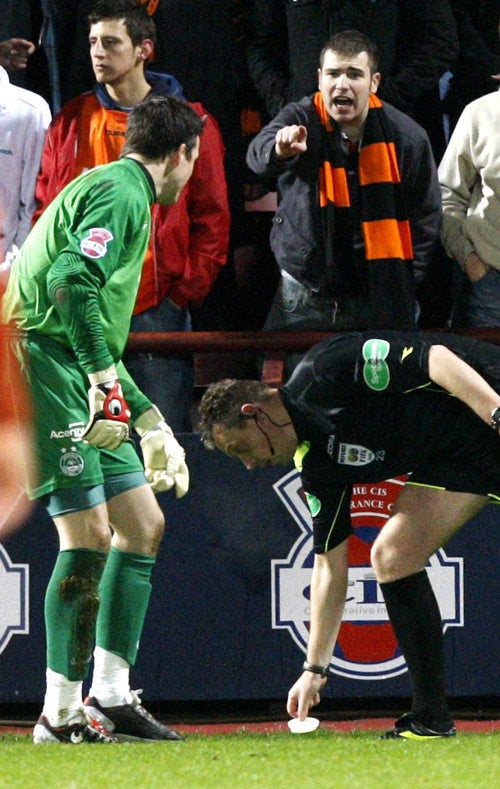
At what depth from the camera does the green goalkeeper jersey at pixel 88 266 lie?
4.66 m

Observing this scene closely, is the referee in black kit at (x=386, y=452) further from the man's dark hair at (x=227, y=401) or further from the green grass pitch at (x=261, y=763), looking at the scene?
the green grass pitch at (x=261, y=763)

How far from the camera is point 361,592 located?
5695mm

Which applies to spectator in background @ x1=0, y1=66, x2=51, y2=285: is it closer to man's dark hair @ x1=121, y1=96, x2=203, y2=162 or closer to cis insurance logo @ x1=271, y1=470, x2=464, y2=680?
man's dark hair @ x1=121, y1=96, x2=203, y2=162

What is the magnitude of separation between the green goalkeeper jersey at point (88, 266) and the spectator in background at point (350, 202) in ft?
3.47

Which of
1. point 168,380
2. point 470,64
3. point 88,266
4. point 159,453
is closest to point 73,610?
point 159,453

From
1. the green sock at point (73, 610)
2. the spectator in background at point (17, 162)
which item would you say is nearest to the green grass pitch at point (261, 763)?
the green sock at point (73, 610)

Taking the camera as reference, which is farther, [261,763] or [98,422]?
[98,422]

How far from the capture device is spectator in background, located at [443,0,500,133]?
6.94 meters

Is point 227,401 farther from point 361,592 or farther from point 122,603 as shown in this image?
point 361,592

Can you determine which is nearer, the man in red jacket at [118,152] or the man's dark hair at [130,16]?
the man in red jacket at [118,152]

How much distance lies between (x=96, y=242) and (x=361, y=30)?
239 centimetres

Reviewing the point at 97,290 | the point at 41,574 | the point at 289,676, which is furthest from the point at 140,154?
the point at 289,676

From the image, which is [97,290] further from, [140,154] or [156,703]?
[156,703]

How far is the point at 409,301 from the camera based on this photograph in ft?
19.2
